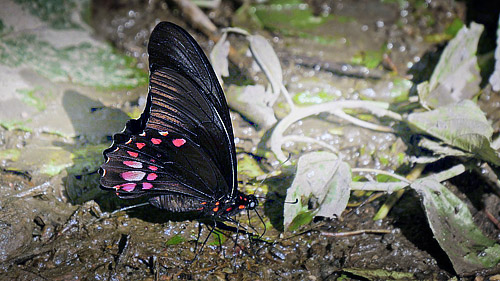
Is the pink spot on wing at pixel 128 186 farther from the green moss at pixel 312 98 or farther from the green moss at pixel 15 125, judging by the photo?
the green moss at pixel 312 98

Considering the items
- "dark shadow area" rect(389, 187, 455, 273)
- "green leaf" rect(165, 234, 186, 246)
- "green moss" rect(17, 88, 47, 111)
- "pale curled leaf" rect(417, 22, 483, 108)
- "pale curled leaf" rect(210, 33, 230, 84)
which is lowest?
"dark shadow area" rect(389, 187, 455, 273)

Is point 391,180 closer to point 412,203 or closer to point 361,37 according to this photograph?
point 412,203

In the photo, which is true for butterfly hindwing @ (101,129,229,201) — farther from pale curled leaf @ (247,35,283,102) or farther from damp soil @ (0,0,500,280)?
pale curled leaf @ (247,35,283,102)

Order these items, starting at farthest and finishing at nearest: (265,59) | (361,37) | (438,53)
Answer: (361,37) < (438,53) < (265,59)

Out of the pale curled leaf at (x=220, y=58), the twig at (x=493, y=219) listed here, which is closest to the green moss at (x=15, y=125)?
the pale curled leaf at (x=220, y=58)

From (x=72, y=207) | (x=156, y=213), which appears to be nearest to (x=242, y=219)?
(x=156, y=213)

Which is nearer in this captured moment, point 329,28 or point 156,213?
point 156,213

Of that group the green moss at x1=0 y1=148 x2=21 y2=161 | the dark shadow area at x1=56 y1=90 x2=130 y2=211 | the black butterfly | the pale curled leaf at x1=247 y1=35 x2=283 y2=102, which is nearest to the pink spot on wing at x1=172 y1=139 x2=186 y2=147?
the black butterfly

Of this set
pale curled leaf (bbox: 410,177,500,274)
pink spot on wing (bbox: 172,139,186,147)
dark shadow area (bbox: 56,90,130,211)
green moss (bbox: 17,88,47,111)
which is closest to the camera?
pink spot on wing (bbox: 172,139,186,147)
